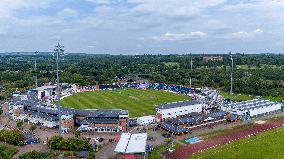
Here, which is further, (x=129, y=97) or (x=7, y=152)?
(x=129, y=97)

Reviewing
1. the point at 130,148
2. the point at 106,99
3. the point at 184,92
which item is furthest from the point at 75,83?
the point at 130,148

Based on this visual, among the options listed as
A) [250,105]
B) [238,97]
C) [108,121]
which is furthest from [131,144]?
[238,97]

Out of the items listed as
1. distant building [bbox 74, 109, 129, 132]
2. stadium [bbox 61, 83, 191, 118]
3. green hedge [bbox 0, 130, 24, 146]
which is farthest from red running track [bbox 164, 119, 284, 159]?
green hedge [bbox 0, 130, 24, 146]

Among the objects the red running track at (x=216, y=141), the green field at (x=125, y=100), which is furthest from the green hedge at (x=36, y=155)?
the green field at (x=125, y=100)

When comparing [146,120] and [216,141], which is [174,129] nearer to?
[216,141]

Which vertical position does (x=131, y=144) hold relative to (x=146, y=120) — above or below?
below

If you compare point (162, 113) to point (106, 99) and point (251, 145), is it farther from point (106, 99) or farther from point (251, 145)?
point (106, 99)

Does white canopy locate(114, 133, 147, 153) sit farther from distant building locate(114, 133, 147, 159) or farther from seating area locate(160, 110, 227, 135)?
seating area locate(160, 110, 227, 135)
